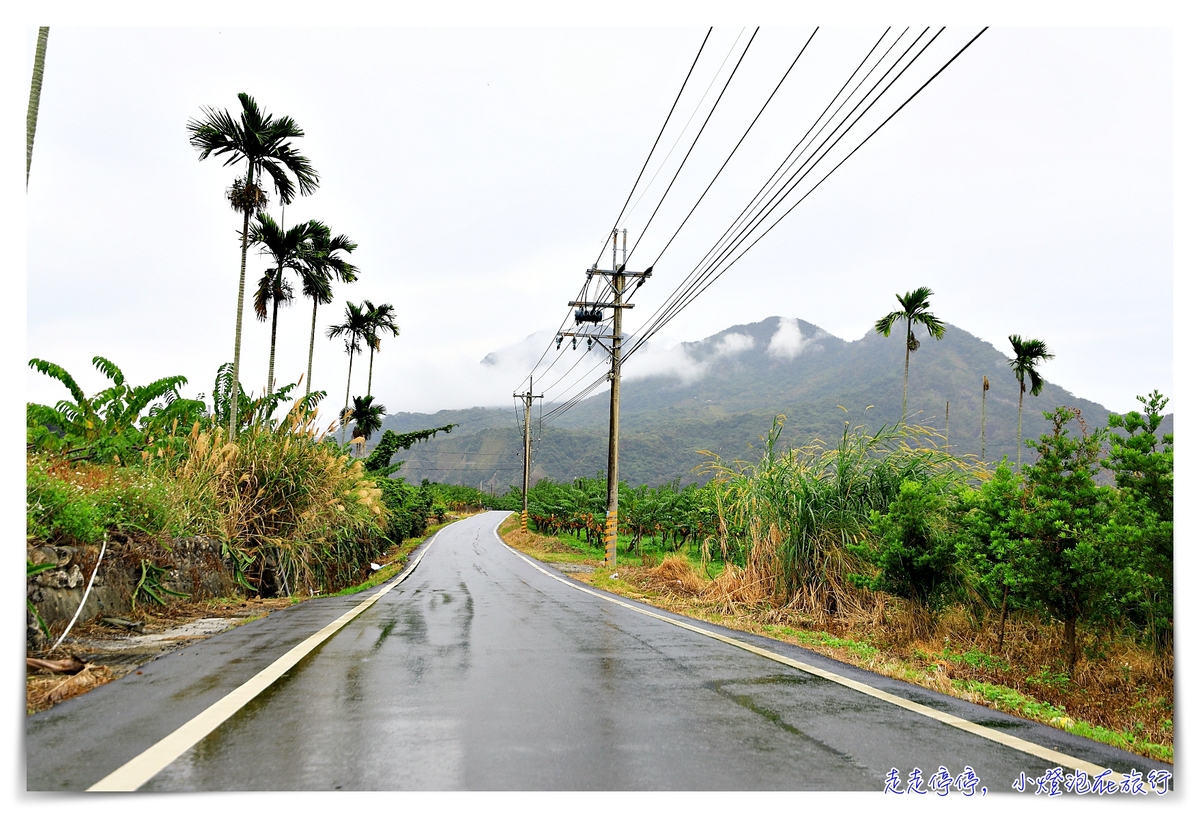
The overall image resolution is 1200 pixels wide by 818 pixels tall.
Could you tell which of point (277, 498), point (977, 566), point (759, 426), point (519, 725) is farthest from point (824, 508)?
point (759, 426)

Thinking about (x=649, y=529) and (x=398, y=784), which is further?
(x=649, y=529)

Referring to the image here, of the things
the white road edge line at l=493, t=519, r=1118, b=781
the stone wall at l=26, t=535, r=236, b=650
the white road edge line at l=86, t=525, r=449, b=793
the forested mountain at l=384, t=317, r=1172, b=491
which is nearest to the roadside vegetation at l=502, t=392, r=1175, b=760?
the white road edge line at l=493, t=519, r=1118, b=781

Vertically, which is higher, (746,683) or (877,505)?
(877,505)

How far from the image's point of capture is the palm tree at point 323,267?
768 inches

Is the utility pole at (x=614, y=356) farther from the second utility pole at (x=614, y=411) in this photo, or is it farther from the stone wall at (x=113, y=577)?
the stone wall at (x=113, y=577)

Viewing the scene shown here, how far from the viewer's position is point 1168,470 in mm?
5137

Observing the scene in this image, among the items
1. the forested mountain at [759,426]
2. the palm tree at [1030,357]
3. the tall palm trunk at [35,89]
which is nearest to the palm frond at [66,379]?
the tall palm trunk at [35,89]

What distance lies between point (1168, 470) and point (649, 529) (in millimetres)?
23485

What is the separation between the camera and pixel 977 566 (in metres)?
6.78

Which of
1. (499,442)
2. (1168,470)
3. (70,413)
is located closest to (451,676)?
(1168,470)

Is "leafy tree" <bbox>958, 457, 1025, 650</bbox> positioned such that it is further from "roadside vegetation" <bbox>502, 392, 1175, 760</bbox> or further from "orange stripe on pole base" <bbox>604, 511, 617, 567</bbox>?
"orange stripe on pole base" <bbox>604, 511, 617, 567</bbox>

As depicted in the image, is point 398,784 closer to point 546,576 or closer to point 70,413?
point 70,413

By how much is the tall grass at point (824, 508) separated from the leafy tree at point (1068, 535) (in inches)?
117

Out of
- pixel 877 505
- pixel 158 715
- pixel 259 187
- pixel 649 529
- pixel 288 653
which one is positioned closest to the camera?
pixel 158 715
